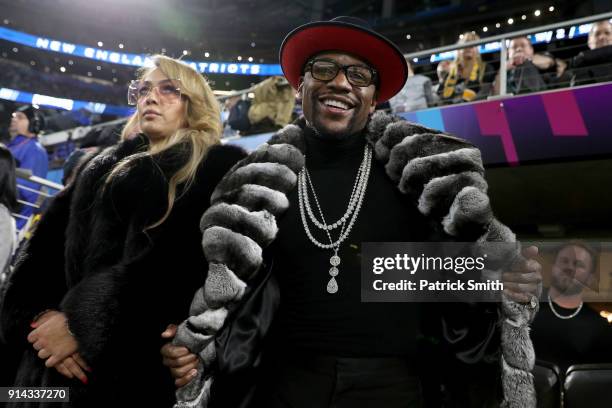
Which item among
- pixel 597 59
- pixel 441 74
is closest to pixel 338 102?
pixel 597 59

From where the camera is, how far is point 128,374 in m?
1.71

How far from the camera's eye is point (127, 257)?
70.5 inches

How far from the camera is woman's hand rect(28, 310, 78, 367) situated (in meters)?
1.72

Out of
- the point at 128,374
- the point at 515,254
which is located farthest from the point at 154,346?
the point at 515,254

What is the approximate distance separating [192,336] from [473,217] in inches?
33.7

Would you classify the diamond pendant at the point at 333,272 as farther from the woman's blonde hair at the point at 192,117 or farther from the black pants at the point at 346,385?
the woman's blonde hair at the point at 192,117

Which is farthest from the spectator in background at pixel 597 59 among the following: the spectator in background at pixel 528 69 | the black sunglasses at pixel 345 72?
the black sunglasses at pixel 345 72

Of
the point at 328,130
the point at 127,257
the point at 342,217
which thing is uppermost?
the point at 328,130

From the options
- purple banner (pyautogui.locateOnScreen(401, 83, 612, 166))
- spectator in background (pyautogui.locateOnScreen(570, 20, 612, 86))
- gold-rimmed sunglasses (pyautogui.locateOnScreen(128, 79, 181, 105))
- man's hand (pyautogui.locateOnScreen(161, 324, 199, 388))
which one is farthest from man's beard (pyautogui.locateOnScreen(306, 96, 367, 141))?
spectator in background (pyautogui.locateOnScreen(570, 20, 612, 86))

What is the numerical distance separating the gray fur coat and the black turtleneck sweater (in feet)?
0.23

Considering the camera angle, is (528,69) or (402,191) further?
(528,69)

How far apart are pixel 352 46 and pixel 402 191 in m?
0.53

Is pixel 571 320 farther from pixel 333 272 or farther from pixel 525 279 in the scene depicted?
pixel 333 272

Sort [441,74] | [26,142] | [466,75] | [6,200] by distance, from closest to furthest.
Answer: [6,200] → [466,75] → [26,142] → [441,74]
